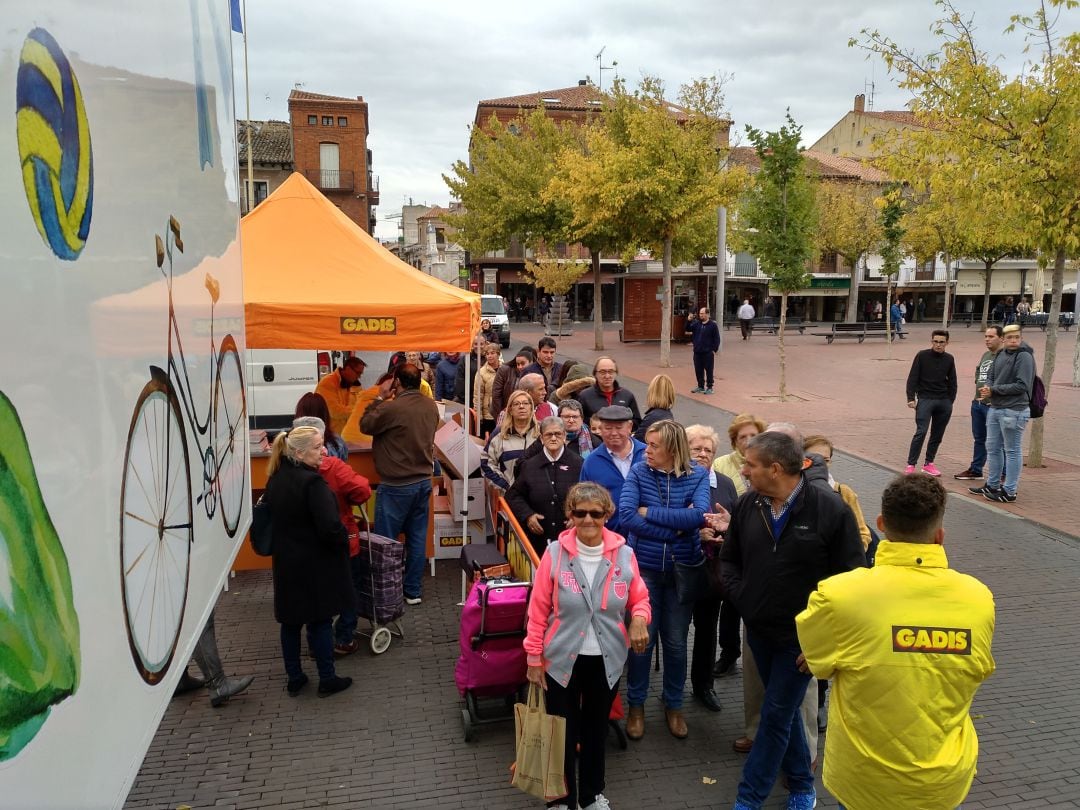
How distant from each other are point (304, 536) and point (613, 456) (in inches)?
76.6

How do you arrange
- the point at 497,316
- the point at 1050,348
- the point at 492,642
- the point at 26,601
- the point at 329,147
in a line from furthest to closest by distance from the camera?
the point at 329,147 < the point at 497,316 < the point at 1050,348 < the point at 492,642 < the point at 26,601

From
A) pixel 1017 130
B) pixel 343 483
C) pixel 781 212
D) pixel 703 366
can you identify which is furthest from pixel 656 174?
pixel 343 483

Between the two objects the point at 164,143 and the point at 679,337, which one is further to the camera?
the point at 679,337

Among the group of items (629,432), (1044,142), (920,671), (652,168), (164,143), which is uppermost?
(652,168)

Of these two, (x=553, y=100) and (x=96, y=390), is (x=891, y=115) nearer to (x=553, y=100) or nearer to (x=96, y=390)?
(x=553, y=100)

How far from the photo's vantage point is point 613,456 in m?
4.90

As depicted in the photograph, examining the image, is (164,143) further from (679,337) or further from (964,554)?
(679,337)

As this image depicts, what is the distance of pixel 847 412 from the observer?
50.8 ft

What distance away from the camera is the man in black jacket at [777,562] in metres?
3.38

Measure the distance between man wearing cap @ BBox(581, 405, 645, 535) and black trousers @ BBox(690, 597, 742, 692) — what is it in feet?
2.39

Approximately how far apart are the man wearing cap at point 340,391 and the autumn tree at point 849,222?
106 feet

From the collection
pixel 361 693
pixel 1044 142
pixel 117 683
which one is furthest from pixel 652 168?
pixel 117 683

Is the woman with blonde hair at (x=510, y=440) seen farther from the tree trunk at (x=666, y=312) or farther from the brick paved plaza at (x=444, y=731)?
the tree trunk at (x=666, y=312)

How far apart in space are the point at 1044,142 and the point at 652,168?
34.6 ft
